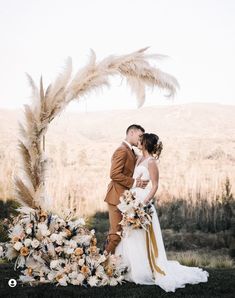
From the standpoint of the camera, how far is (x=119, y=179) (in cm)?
602

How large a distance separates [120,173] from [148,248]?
39.4 inches

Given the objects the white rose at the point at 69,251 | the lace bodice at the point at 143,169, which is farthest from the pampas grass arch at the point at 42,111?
the lace bodice at the point at 143,169

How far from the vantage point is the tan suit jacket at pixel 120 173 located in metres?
6.02

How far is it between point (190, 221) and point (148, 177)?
25.0ft

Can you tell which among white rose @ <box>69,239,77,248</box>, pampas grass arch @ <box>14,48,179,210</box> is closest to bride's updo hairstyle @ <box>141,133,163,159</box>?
pampas grass arch @ <box>14,48,179,210</box>

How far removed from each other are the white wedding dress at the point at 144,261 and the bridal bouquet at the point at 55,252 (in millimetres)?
302

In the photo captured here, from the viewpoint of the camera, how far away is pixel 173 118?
67375mm

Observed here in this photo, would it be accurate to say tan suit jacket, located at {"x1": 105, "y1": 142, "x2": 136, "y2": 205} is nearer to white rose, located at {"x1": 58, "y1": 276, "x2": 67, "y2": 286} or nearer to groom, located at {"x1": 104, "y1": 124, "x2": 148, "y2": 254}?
groom, located at {"x1": 104, "y1": 124, "x2": 148, "y2": 254}

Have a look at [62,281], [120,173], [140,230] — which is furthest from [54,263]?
[120,173]

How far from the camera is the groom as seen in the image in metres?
6.04

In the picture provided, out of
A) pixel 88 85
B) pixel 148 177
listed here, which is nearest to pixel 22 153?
pixel 88 85

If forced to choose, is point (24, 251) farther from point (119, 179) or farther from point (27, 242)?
point (119, 179)

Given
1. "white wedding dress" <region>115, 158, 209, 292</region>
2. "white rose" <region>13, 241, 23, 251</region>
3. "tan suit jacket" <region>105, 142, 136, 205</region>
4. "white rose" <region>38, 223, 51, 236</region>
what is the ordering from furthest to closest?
"tan suit jacket" <region>105, 142, 136, 205</region>, "white wedding dress" <region>115, 158, 209, 292</region>, "white rose" <region>38, 223, 51, 236</region>, "white rose" <region>13, 241, 23, 251</region>

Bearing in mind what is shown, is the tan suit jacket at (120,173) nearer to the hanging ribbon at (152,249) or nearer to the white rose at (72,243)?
the hanging ribbon at (152,249)
